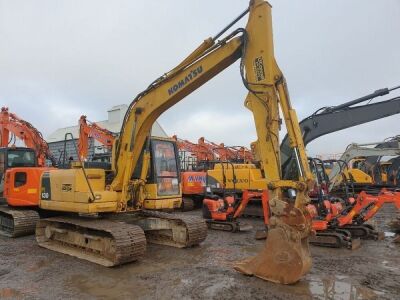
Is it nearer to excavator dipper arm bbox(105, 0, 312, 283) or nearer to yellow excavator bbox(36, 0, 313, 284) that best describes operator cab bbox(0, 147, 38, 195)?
yellow excavator bbox(36, 0, 313, 284)

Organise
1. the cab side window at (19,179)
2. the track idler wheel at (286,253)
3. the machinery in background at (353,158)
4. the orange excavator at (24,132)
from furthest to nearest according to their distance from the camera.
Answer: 1. the orange excavator at (24,132)
2. the machinery in background at (353,158)
3. the cab side window at (19,179)
4. the track idler wheel at (286,253)

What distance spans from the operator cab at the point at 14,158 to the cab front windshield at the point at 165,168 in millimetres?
5390

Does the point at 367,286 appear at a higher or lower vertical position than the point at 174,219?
lower

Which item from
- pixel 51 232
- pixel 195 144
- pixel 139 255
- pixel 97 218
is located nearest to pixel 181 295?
pixel 139 255

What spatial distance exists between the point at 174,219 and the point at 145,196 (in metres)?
0.75

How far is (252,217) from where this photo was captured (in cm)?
1260

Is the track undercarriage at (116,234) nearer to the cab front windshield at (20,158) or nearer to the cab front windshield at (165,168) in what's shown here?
the cab front windshield at (165,168)

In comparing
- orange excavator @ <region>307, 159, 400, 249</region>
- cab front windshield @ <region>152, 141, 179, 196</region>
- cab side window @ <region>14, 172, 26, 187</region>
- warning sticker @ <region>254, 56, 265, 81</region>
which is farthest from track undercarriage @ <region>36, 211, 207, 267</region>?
warning sticker @ <region>254, 56, 265, 81</region>

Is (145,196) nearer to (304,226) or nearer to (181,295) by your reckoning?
(181,295)

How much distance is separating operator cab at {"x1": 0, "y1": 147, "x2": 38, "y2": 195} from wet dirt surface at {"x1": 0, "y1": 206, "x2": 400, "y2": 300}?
3.34 meters

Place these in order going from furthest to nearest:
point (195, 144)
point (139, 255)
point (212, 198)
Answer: point (195, 144) < point (212, 198) < point (139, 255)

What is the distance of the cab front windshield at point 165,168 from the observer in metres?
7.80

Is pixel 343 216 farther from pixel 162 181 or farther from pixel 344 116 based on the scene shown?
pixel 162 181

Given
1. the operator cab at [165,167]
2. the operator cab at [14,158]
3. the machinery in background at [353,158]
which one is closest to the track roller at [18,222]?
the operator cab at [14,158]
